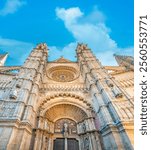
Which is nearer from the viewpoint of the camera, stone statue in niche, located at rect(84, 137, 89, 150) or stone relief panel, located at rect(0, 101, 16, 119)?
stone relief panel, located at rect(0, 101, 16, 119)

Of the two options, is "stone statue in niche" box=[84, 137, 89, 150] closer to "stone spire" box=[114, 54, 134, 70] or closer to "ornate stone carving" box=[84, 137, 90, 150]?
"ornate stone carving" box=[84, 137, 90, 150]

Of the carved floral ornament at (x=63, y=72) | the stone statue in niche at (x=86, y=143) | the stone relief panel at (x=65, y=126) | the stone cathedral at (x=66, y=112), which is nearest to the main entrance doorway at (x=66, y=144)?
the stone cathedral at (x=66, y=112)

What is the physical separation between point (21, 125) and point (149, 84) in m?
7.30

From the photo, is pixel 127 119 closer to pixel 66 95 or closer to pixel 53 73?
pixel 66 95

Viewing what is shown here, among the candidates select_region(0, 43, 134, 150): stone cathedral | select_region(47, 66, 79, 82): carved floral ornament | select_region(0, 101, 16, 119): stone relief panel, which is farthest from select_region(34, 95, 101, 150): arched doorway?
select_region(47, 66, 79, 82): carved floral ornament

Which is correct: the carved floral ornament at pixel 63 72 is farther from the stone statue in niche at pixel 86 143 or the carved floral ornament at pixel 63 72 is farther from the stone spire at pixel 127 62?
the stone spire at pixel 127 62

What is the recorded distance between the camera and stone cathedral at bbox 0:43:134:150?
8.16 metres

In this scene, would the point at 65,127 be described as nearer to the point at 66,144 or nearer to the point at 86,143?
the point at 66,144

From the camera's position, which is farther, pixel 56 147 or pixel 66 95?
pixel 66 95

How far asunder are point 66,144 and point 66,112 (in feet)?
9.24

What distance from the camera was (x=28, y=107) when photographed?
9977 millimetres

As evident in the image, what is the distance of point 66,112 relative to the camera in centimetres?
1250

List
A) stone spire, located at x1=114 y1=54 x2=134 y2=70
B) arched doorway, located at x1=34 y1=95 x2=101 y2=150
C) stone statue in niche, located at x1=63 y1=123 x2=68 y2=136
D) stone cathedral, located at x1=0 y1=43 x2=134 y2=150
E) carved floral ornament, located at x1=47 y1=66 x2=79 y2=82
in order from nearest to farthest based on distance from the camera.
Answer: stone cathedral, located at x1=0 y1=43 x2=134 y2=150 < arched doorway, located at x1=34 y1=95 x2=101 y2=150 < stone statue in niche, located at x1=63 y1=123 x2=68 y2=136 < carved floral ornament, located at x1=47 y1=66 x2=79 y2=82 < stone spire, located at x1=114 y1=54 x2=134 y2=70

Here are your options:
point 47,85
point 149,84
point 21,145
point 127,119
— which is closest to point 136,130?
point 149,84
